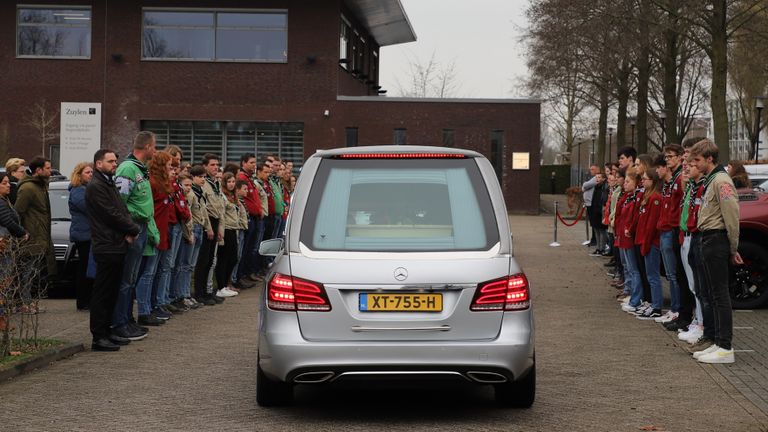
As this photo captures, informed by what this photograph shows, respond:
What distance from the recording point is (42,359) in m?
9.38

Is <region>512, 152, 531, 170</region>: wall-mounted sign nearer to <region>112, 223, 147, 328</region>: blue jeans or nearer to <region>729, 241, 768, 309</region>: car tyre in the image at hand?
<region>729, 241, 768, 309</region>: car tyre

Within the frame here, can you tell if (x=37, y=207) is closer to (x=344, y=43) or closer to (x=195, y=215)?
(x=195, y=215)

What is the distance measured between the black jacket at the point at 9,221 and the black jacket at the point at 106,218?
5.25 ft

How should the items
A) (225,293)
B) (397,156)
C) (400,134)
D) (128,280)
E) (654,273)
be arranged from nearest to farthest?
(397,156) < (128,280) < (654,273) < (225,293) < (400,134)

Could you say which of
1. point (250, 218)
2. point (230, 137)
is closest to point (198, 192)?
point (250, 218)

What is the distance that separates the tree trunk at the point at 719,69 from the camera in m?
28.2

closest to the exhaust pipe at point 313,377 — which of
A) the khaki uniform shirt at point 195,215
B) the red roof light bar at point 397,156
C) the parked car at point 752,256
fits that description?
the red roof light bar at point 397,156

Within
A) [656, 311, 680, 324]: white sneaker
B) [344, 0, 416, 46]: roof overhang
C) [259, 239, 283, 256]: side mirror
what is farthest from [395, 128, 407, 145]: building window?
[259, 239, 283, 256]: side mirror

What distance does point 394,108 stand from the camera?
4288 centimetres

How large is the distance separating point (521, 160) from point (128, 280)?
33578 mm

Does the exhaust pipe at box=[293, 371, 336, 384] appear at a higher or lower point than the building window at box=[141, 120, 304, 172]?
lower

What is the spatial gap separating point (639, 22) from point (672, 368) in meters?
21.6

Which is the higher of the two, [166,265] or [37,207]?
[37,207]

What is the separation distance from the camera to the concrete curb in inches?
344
